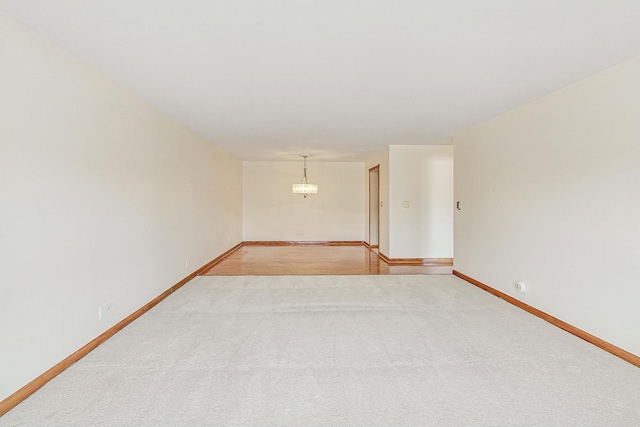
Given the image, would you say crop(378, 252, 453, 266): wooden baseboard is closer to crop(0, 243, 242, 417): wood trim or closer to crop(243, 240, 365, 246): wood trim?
crop(243, 240, 365, 246): wood trim

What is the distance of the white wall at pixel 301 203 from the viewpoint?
28.7 ft

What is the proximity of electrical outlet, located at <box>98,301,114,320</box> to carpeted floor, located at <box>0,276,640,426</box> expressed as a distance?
0.87 ft

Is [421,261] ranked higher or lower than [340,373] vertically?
higher

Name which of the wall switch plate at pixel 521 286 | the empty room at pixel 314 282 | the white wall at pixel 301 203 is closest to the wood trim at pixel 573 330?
the empty room at pixel 314 282

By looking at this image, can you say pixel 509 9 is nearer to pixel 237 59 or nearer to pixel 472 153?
pixel 237 59

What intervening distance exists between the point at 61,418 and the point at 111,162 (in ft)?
6.55

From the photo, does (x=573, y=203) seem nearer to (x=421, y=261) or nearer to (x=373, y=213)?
(x=421, y=261)

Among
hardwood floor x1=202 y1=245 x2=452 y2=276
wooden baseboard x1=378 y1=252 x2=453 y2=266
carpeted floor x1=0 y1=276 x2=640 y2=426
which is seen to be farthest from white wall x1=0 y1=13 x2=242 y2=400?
wooden baseboard x1=378 y1=252 x2=453 y2=266

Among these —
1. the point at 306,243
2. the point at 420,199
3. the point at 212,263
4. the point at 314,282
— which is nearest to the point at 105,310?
the point at 314,282

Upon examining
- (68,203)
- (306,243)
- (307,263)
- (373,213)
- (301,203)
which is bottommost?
Result: (307,263)

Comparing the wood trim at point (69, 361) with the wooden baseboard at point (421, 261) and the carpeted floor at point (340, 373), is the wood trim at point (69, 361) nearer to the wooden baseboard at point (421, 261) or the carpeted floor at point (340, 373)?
the carpeted floor at point (340, 373)

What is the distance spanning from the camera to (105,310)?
277 centimetres

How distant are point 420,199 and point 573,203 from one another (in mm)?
3274

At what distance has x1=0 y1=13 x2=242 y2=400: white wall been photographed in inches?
74.4
